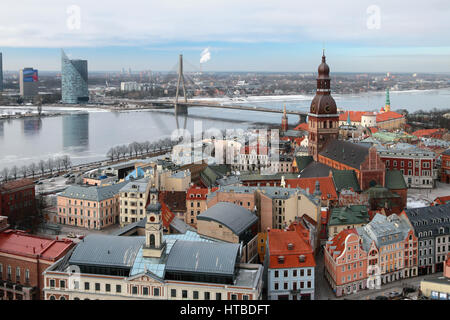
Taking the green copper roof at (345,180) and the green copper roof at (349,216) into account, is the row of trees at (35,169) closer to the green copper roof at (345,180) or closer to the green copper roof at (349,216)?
the green copper roof at (345,180)

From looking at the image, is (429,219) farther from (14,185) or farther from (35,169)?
(35,169)

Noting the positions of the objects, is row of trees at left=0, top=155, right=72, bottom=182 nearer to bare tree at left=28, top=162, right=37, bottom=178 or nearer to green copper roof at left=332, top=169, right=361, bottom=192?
bare tree at left=28, top=162, right=37, bottom=178

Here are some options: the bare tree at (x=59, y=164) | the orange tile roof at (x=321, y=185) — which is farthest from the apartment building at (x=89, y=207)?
the bare tree at (x=59, y=164)

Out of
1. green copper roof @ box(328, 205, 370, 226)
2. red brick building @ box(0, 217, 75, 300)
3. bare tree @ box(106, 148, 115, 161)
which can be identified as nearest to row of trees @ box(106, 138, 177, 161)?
bare tree @ box(106, 148, 115, 161)

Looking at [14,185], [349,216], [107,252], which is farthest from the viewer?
[14,185]

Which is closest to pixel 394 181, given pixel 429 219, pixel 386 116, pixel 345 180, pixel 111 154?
pixel 345 180
